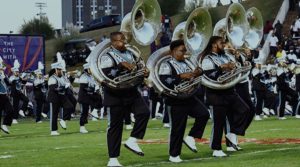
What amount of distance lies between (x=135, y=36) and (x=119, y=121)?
1286 mm

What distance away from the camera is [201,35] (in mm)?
13266

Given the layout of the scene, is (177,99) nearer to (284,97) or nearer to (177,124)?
(177,124)

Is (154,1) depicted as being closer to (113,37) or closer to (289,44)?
(113,37)

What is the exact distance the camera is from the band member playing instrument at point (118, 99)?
12.2m

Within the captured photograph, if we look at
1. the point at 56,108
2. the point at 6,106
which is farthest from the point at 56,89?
the point at 6,106

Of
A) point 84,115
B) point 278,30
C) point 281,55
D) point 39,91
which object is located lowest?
point 39,91

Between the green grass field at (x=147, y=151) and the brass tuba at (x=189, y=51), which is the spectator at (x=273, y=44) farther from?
the brass tuba at (x=189, y=51)

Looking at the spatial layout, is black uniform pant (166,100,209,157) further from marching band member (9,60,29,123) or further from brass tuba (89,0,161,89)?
marching band member (9,60,29,123)

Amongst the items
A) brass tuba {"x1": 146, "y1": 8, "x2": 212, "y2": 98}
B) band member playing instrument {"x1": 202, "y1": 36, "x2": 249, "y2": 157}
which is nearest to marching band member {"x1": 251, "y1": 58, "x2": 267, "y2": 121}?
band member playing instrument {"x1": 202, "y1": 36, "x2": 249, "y2": 157}

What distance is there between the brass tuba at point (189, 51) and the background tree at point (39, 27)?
70196 millimetres

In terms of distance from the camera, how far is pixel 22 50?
33406 millimetres

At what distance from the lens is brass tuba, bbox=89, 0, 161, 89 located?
12.1 meters

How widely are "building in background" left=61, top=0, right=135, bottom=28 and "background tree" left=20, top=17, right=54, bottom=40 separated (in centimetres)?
1892

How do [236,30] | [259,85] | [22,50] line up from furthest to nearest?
1. [22,50]
2. [259,85]
3. [236,30]
